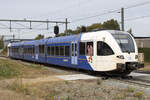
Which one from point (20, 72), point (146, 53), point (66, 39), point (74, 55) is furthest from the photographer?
point (146, 53)

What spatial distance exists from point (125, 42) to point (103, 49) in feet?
4.47

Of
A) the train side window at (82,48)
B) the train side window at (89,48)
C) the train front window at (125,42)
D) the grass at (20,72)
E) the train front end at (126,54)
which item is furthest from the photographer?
the train side window at (82,48)

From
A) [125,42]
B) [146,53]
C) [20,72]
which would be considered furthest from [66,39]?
[146,53]

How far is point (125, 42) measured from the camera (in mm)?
14156

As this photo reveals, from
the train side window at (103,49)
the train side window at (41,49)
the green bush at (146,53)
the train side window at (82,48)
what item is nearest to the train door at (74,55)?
the train side window at (82,48)

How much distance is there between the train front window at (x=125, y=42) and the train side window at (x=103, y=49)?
665mm

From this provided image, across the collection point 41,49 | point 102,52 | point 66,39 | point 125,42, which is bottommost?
point 102,52

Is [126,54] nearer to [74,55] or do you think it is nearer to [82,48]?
[82,48]

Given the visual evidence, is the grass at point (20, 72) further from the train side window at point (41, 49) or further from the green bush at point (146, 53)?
the green bush at point (146, 53)

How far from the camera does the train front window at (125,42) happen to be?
1383 cm

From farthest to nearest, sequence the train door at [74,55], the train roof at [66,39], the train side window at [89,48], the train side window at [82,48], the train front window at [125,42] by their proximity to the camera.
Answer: the train roof at [66,39] < the train door at [74,55] < the train side window at [82,48] < the train side window at [89,48] < the train front window at [125,42]

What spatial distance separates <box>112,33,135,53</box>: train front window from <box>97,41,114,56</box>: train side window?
665 mm

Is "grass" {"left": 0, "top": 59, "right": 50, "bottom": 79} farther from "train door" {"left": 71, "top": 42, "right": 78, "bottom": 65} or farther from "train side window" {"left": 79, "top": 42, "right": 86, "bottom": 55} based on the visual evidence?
"train side window" {"left": 79, "top": 42, "right": 86, "bottom": 55}

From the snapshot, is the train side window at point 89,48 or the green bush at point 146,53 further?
the green bush at point 146,53
